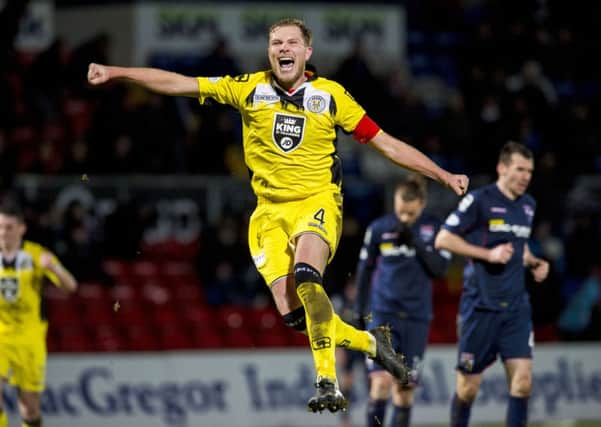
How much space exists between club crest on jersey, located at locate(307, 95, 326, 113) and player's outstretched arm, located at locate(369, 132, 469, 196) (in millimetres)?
414

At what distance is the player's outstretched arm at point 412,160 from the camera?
25.8 feet

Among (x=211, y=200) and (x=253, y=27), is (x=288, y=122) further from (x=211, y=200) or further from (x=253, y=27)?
(x=253, y=27)

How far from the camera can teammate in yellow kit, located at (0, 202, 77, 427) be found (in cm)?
1045

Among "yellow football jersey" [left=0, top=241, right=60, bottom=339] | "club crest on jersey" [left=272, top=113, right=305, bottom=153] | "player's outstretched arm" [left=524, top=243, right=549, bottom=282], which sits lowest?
"yellow football jersey" [left=0, top=241, right=60, bottom=339]

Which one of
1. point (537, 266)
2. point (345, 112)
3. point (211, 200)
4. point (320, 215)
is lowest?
point (537, 266)

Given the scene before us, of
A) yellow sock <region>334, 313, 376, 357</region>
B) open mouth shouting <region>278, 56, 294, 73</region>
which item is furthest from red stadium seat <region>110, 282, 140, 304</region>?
open mouth shouting <region>278, 56, 294, 73</region>

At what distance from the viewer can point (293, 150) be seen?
8.06 meters

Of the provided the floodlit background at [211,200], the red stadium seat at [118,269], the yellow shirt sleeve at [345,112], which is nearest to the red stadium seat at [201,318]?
the floodlit background at [211,200]

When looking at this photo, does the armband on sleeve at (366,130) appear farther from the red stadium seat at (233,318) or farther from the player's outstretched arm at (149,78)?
the red stadium seat at (233,318)

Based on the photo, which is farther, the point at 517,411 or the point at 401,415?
the point at 401,415

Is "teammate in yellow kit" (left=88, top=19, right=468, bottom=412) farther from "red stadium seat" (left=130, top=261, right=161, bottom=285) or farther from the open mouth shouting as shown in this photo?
"red stadium seat" (left=130, top=261, right=161, bottom=285)

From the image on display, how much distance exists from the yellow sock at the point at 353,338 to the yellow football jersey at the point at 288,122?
2.94ft

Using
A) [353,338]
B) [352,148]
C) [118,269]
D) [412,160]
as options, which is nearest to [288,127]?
[412,160]

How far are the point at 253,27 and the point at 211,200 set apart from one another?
4262 millimetres
